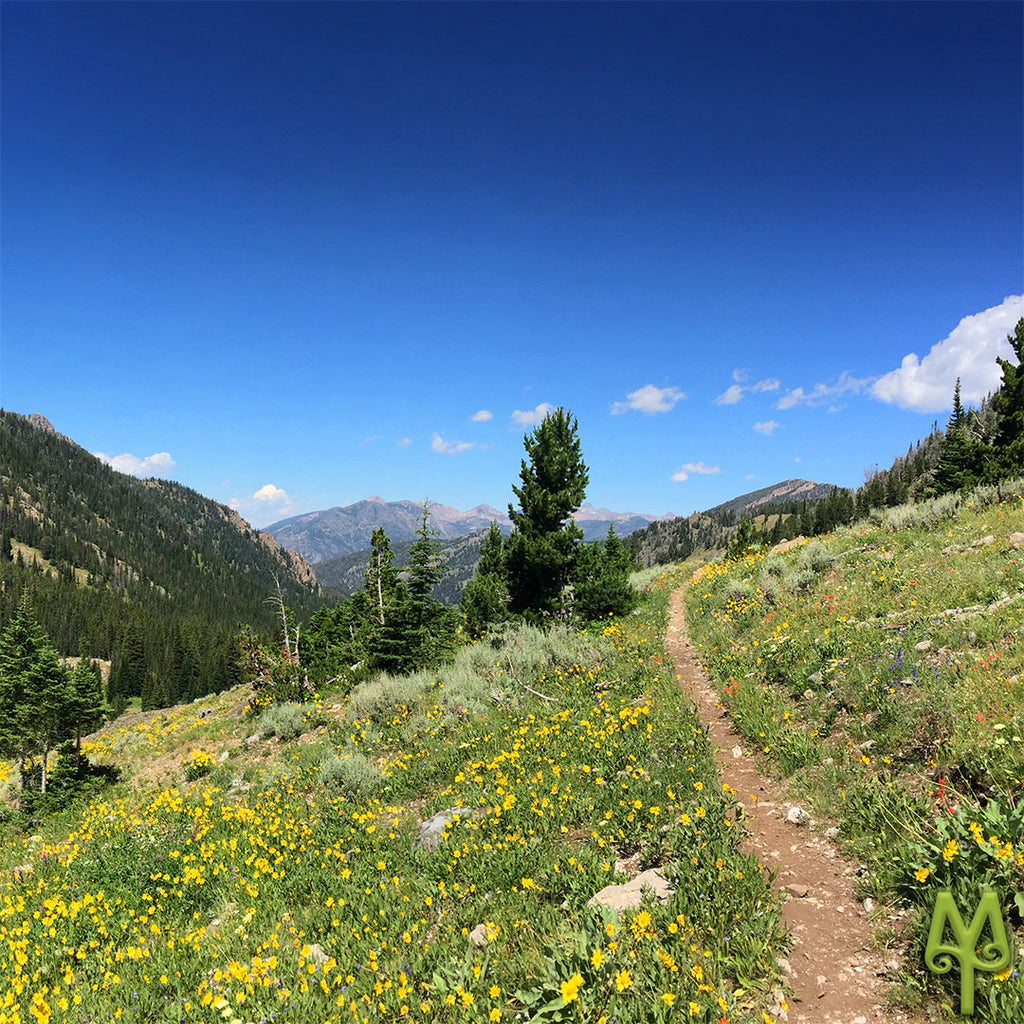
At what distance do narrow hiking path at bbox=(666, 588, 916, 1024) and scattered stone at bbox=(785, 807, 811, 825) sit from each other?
0.8 inches

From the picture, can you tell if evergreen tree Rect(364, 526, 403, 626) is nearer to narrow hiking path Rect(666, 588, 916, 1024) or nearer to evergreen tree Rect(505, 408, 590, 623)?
evergreen tree Rect(505, 408, 590, 623)

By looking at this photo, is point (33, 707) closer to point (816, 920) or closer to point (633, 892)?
point (633, 892)

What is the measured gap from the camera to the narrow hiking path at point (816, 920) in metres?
3.48

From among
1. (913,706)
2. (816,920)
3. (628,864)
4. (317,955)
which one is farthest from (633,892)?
(913,706)

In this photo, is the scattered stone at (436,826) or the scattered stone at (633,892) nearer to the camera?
the scattered stone at (633,892)

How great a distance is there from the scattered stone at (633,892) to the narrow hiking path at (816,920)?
991mm

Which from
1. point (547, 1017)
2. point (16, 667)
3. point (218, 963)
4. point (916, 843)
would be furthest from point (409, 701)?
point (16, 667)

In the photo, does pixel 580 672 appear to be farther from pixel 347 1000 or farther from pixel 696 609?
pixel 347 1000

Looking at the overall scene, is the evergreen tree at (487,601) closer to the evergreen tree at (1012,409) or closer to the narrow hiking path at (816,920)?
the narrow hiking path at (816,920)

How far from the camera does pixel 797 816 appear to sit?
566cm

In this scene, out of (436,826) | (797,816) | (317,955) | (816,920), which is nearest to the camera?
(816,920)

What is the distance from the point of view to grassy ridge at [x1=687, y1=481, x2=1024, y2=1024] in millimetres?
3926

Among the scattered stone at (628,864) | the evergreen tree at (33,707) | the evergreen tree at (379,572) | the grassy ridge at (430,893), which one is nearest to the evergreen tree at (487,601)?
the evergreen tree at (379,572)

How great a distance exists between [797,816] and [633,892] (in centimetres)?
220
